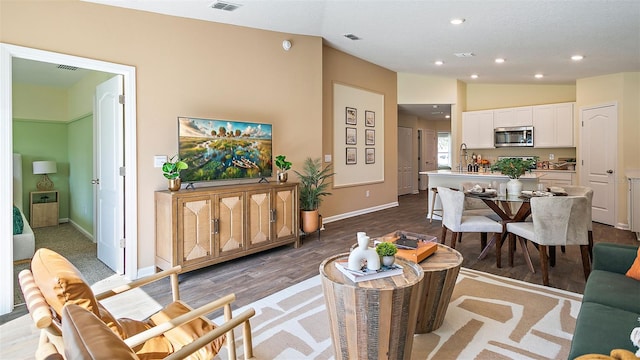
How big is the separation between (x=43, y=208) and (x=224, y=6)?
526 centimetres

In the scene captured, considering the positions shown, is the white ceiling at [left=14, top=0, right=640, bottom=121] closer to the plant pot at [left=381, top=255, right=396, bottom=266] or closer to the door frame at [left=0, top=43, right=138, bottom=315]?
the door frame at [left=0, top=43, right=138, bottom=315]

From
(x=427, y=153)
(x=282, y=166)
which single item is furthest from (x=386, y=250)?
(x=427, y=153)

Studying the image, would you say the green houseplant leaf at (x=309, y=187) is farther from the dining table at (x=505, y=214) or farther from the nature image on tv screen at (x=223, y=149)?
the dining table at (x=505, y=214)

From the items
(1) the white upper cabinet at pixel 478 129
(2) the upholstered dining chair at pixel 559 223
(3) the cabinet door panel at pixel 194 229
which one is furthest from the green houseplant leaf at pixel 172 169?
(1) the white upper cabinet at pixel 478 129

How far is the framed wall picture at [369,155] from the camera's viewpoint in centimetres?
706

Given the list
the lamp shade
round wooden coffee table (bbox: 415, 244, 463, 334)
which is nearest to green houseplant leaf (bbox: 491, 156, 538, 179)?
round wooden coffee table (bbox: 415, 244, 463, 334)

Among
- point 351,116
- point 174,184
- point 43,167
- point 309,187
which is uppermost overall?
point 351,116

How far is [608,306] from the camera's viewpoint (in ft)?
5.99

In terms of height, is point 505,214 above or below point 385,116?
below

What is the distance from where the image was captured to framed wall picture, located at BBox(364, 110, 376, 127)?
22.9 ft

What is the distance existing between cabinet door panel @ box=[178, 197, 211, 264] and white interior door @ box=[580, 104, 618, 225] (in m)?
6.77

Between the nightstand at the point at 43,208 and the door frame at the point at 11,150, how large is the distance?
391cm

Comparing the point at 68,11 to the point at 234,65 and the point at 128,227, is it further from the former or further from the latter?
the point at 128,227

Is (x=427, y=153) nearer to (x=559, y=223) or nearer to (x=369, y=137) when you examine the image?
(x=369, y=137)
